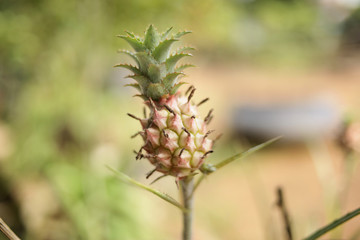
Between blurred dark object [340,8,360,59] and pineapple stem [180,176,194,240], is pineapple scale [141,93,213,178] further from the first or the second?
blurred dark object [340,8,360,59]

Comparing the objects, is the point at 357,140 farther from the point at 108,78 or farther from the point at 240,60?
the point at 240,60

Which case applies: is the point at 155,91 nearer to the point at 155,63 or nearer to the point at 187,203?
the point at 155,63

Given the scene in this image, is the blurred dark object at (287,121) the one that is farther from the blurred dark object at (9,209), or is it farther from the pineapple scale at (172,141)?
the pineapple scale at (172,141)

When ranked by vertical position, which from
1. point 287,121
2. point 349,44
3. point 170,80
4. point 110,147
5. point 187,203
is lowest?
point 187,203

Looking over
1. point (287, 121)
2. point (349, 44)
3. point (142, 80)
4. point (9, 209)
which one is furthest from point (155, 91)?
point (349, 44)

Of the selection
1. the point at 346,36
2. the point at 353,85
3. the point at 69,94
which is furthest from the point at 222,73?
the point at 69,94

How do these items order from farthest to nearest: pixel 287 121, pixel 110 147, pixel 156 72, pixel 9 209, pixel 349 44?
pixel 349 44 < pixel 287 121 < pixel 110 147 < pixel 9 209 < pixel 156 72

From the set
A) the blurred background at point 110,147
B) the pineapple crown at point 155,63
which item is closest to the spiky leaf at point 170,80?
the pineapple crown at point 155,63
